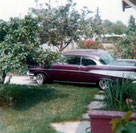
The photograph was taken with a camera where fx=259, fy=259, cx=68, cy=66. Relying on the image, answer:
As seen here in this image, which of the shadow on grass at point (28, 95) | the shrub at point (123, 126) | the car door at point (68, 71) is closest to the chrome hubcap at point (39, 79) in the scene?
the car door at point (68, 71)

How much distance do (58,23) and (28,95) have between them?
6.61m

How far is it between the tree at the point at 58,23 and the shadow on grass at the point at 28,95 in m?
5.25

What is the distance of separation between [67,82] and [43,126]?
4.75m

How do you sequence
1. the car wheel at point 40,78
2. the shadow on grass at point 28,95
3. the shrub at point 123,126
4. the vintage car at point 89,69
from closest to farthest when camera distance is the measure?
the shrub at point 123,126, the shadow on grass at point 28,95, the vintage car at point 89,69, the car wheel at point 40,78

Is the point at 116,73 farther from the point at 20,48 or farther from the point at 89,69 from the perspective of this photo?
the point at 20,48

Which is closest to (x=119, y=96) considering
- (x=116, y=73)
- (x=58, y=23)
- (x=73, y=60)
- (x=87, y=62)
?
(x=116, y=73)

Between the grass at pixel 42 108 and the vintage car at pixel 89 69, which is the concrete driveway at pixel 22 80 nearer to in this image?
the vintage car at pixel 89 69

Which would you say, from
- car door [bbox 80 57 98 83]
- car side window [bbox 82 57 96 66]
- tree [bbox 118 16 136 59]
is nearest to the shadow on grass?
car door [bbox 80 57 98 83]

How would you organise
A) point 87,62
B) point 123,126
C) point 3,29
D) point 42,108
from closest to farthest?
point 123,126 < point 42,108 < point 3,29 < point 87,62

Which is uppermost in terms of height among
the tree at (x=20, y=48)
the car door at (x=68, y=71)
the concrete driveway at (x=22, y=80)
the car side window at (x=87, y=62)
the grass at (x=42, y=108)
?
the tree at (x=20, y=48)

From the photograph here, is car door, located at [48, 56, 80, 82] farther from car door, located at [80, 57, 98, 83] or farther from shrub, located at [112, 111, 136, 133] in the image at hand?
shrub, located at [112, 111, 136, 133]

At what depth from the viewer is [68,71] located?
9.94 meters

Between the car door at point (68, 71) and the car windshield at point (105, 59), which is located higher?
the car windshield at point (105, 59)

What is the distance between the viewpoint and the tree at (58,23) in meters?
14.0
